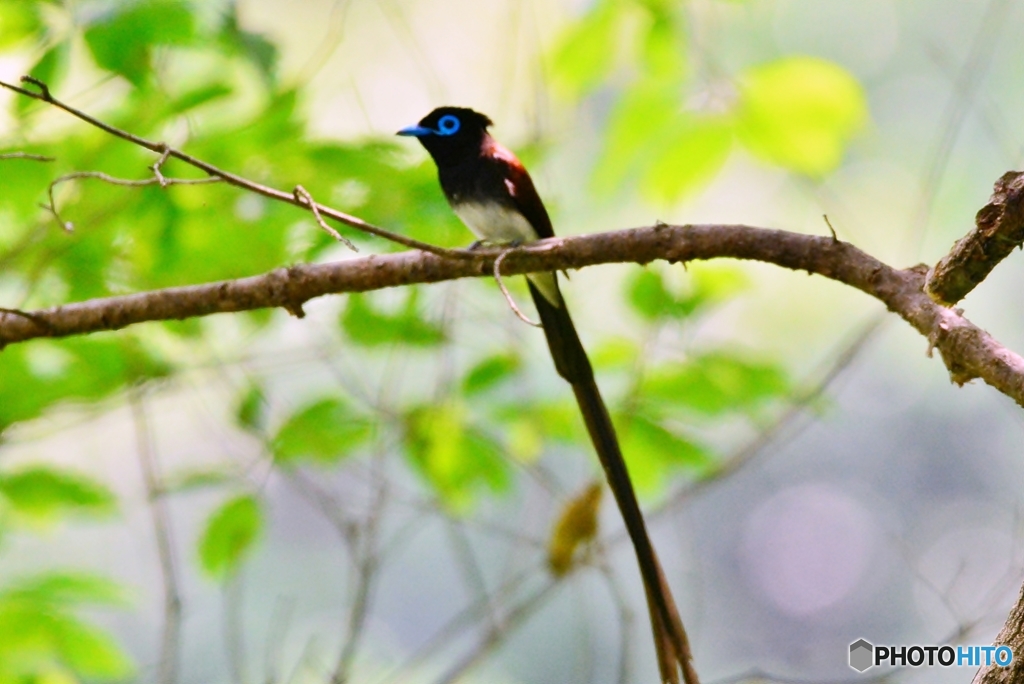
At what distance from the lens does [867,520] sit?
3.91m

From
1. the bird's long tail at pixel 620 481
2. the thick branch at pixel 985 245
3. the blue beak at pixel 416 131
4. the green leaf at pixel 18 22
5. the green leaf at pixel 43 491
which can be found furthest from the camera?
the blue beak at pixel 416 131

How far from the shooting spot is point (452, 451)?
2262mm

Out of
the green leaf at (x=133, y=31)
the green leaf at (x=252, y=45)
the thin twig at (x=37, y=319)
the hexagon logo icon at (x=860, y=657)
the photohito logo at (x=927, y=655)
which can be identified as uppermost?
the green leaf at (x=252, y=45)

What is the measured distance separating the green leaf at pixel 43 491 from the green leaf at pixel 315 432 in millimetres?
392

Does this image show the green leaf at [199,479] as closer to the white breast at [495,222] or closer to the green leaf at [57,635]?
the green leaf at [57,635]

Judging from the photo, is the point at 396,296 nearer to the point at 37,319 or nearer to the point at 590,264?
the point at 37,319

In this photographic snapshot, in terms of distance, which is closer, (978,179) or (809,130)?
(809,130)

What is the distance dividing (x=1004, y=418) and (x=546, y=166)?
2.41 m

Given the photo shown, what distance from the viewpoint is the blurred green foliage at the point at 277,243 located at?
1846 millimetres

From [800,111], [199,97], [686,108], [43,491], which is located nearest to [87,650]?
[43,491]

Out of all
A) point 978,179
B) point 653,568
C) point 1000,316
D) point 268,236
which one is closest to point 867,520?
point 1000,316

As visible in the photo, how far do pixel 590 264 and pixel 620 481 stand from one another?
0.46 m

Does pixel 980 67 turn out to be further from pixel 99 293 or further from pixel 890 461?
pixel 890 461

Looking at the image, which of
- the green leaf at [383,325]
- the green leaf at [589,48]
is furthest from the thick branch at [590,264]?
the green leaf at [589,48]
